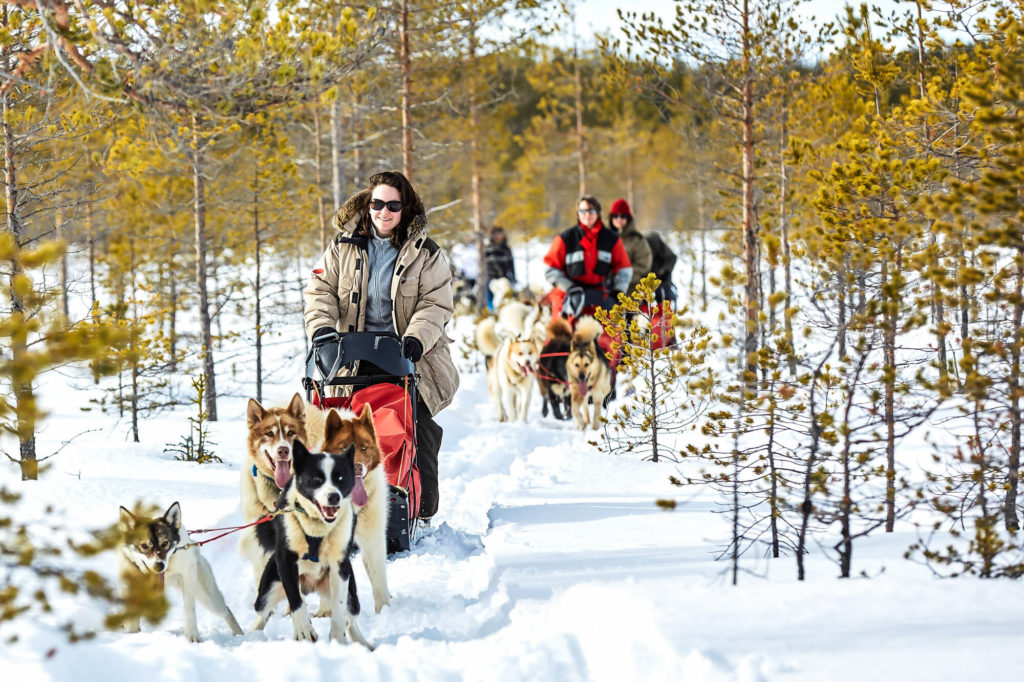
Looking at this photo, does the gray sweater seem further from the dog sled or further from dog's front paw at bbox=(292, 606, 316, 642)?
dog's front paw at bbox=(292, 606, 316, 642)

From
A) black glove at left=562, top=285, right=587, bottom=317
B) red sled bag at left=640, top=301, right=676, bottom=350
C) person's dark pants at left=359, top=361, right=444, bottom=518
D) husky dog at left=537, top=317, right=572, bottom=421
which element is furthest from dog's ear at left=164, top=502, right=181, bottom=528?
black glove at left=562, top=285, right=587, bottom=317

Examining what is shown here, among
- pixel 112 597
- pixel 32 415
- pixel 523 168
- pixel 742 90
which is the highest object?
pixel 523 168

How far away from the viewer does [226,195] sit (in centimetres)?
1160

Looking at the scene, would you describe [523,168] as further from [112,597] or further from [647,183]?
[112,597]

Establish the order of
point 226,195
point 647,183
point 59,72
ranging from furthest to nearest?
1. point 647,183
2. point 226,195
3. point 59,72

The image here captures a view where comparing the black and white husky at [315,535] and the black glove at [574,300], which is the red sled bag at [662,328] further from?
the black and white husky at [315,535]

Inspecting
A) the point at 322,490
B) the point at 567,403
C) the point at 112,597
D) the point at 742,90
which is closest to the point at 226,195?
the point at 567,403

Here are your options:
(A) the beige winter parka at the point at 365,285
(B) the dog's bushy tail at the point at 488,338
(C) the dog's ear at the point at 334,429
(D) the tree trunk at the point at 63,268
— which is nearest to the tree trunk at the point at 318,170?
(D) the tree trunk at the point at 63,268

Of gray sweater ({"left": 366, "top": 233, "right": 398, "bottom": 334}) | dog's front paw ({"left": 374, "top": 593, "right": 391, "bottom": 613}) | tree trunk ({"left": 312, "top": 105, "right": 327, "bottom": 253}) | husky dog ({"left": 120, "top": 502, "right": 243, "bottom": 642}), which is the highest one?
tree trunk ({"left": 312, "top": 105, "right": 327, "bottom": 253})

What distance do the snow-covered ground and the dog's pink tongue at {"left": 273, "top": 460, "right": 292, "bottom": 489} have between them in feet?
1.86

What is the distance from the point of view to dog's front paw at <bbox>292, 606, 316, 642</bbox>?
2.86 metres

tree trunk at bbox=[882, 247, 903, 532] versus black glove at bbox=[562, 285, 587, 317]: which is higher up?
black glove at bbox=[562, 285, 587, 317]

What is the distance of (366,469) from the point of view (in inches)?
134

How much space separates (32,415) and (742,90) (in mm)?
8677
